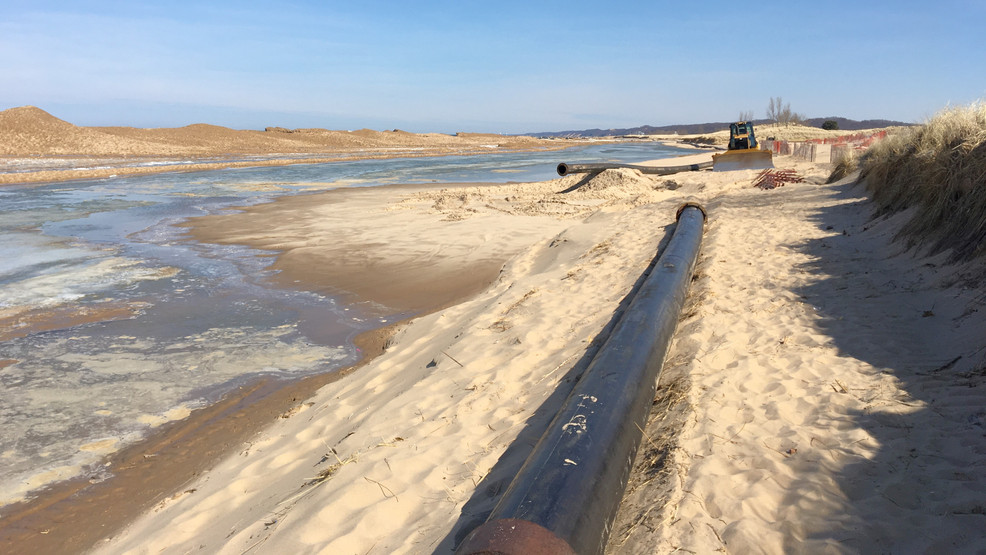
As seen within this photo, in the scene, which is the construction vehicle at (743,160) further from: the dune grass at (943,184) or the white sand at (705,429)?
the white sand at (705,429)

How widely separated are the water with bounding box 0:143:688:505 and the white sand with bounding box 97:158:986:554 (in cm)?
128

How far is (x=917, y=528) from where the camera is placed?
253 centimetres

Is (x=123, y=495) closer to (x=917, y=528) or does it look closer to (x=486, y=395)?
(x=486, y=395)

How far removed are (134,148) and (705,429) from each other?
5947cm

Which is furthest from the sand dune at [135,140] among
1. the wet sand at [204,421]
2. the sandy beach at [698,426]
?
the sandy beach at [698,426]

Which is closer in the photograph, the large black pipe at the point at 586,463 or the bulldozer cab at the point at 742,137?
the large black pipe at the point at 586,463

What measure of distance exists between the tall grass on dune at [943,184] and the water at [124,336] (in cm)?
715

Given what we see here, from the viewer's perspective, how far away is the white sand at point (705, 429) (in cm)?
279

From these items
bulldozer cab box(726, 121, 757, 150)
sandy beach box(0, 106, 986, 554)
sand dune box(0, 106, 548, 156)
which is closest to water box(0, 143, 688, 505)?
sandy beach box(0, 106, 986, 554)

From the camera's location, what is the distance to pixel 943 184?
722 centimetres

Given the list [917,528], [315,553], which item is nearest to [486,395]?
[315,553]

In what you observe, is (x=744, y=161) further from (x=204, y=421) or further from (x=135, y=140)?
(x=135, y=140)

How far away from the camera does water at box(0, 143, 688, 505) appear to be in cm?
516

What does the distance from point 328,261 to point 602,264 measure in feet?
19.1
